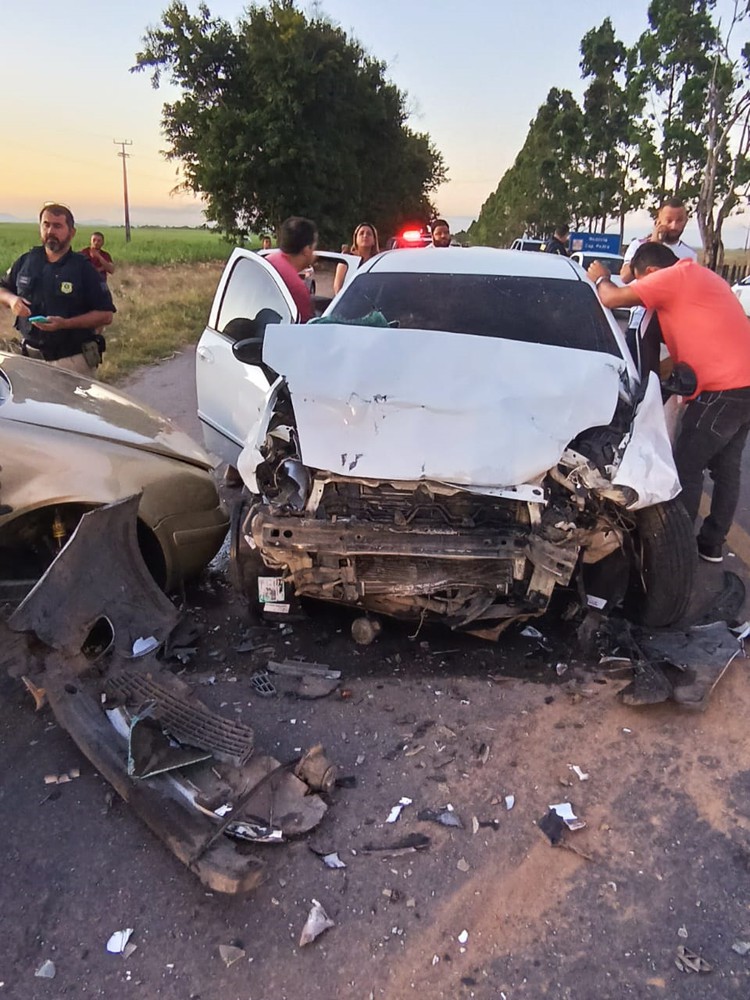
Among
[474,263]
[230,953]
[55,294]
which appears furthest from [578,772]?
[55,294]

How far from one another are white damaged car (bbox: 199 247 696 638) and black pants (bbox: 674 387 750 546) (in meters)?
0.96

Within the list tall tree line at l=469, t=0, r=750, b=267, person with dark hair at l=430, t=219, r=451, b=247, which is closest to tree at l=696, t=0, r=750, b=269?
tall tree line at l=469, t=0, r=750, b=267

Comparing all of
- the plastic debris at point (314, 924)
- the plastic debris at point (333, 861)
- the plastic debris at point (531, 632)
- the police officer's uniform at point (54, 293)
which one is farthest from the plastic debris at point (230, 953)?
the police officer's uniform at point (54, 293)

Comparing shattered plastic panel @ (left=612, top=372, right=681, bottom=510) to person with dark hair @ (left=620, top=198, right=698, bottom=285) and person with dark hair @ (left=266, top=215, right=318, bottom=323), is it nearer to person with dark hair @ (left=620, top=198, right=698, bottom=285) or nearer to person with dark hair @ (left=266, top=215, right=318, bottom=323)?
person with dark hair @ (left=266, top=215, right=318, bottom=323)

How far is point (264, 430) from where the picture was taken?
344cm

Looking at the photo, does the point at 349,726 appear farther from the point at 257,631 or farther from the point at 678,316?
the point at 678,316

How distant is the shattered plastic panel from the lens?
10.5 feet

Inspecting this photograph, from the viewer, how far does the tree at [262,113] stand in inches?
1125

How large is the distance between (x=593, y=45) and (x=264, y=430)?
42.2 meters

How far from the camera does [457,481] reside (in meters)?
3.05

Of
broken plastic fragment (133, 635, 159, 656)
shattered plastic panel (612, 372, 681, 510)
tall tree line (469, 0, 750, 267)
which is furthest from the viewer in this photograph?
tall tree line (469, 0, 750, 267)

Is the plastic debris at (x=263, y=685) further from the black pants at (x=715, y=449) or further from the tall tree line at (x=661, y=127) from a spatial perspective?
the tall tree line at (x=661, y=127)

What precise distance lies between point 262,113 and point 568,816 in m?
30.4

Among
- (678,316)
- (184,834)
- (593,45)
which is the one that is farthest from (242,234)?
(184,834)
